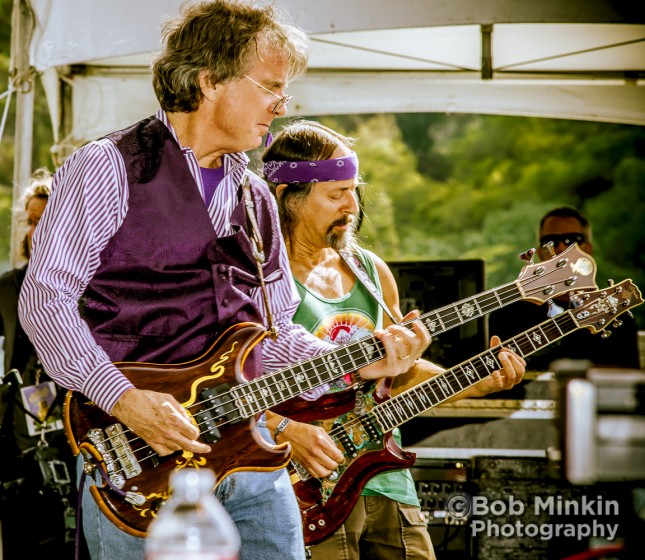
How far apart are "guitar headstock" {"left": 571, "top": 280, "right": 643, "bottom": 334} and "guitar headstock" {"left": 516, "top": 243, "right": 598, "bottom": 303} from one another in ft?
0.42

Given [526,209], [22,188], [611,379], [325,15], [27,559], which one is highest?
[526,209]

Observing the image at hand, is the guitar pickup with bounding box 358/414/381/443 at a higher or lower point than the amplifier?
higher

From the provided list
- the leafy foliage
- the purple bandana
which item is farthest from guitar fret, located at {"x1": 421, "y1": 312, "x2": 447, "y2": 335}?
the leafy foliage

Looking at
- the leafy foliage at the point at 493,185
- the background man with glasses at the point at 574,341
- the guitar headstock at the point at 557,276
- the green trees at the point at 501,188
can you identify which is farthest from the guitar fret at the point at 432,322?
the green trees at the point at 501,188

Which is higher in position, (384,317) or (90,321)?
(384,317)

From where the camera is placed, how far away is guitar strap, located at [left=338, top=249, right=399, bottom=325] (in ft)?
12.3

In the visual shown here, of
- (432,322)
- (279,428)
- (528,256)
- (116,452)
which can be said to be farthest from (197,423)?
(528,256)

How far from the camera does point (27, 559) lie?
187 inches

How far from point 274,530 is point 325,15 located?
2327 mm

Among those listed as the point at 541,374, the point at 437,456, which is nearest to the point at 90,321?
the point at 437,456

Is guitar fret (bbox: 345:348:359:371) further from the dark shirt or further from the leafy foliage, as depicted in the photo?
the leafy foliage

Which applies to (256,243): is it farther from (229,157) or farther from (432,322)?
(432,322)

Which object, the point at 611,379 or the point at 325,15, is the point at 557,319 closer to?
the point at 325,15

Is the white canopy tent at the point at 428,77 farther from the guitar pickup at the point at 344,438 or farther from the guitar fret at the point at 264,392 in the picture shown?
the guitar fret at the point at 264,392
